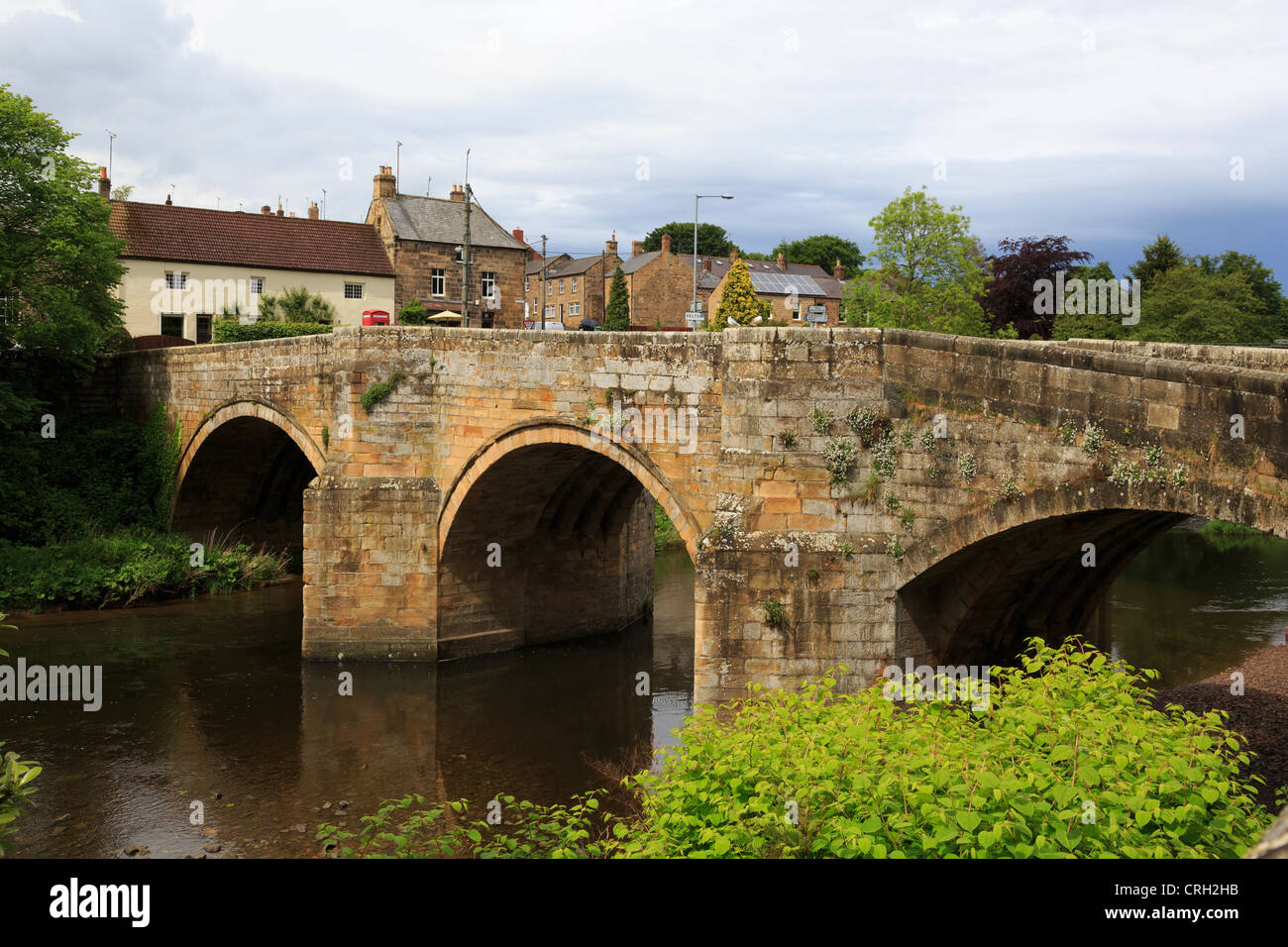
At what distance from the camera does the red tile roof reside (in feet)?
123

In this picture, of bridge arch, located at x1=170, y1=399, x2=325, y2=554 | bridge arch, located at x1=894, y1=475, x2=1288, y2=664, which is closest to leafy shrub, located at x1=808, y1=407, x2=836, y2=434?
bridge arch, located at x1=894, y1=475, x2=1288, y2=664

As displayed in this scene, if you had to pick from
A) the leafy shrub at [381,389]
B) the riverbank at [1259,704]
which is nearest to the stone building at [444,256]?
the leafy shrub at [381,389]

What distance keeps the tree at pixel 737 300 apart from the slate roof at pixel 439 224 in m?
8.63

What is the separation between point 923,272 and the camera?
3425 centimetres

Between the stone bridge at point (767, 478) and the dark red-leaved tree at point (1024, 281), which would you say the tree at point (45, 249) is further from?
the dark red-leaved tree at point (1024, 281)

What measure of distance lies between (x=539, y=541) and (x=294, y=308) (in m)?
22.7

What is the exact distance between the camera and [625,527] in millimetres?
20688

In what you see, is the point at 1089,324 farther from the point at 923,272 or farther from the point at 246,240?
the point at 246,240

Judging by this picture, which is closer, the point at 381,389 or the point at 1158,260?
the point at 381,389

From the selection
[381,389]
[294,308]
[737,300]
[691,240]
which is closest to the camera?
[381,389]

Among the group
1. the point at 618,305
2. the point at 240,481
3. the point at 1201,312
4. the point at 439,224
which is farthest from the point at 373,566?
the point at 1201,312

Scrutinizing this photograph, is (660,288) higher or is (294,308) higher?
(660,288)
